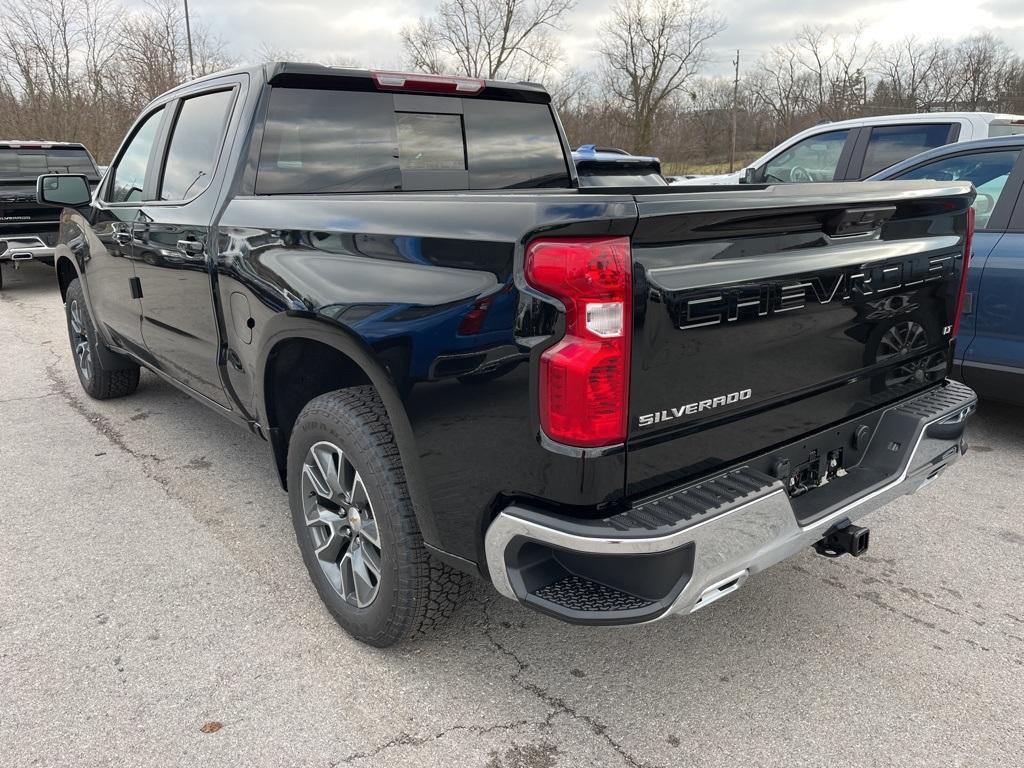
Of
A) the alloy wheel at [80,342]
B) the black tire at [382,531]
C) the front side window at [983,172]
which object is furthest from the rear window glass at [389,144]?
the alloy wheel at [80,342]

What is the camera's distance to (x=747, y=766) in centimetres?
210

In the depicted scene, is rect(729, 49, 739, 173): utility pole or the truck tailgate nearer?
the truck tailgate

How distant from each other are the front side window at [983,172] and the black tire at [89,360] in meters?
5.46

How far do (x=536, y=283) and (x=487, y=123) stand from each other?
216cm

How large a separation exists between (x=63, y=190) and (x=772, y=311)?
14.3ft

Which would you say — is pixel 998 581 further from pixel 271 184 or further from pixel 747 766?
pixel 271 184

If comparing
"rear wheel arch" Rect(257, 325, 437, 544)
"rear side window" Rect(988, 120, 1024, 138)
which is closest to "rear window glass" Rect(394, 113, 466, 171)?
"rear wheel arch" Rect(257, 325, 437, 544)

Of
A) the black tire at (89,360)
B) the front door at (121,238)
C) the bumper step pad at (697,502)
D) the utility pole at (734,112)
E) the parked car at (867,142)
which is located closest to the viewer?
the bumper step pad at (697,502)

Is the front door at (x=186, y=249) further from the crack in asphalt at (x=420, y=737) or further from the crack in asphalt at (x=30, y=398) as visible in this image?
the crack in asphalt at (x=30, y=398)

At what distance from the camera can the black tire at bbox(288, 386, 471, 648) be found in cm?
232

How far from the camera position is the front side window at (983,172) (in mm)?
4417

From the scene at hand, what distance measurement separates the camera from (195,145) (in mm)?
3572

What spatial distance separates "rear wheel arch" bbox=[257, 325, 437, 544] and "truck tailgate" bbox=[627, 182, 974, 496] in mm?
664

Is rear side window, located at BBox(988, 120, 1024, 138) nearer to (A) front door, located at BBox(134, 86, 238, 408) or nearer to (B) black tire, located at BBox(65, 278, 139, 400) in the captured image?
(A) front door, located at BBox(134, 86, 238, 408)
